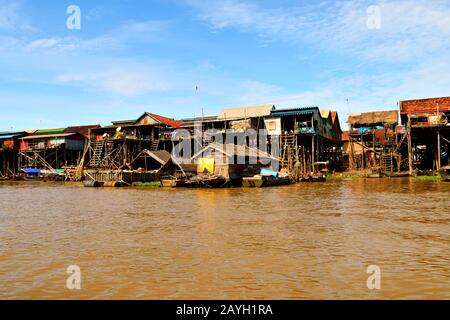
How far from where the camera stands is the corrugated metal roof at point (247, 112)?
45.7m

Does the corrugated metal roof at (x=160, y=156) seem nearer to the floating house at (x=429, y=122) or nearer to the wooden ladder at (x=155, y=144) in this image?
the wooden ladder at (x=155, y=144)

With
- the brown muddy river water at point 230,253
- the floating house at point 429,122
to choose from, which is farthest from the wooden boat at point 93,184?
the floating house at point 429,122

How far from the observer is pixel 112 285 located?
7.20 m

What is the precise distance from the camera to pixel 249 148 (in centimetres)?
4044

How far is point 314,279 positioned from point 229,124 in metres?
39.1

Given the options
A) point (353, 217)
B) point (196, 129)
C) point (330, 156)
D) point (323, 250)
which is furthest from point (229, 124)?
point (323, 250)

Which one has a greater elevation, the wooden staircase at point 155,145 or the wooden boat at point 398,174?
the wooden staircase at point 155,145

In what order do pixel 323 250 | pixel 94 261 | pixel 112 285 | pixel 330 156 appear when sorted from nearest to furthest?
pixel 112 285 → pixel 94 261 → pixel 323 250 → pixel 330 156

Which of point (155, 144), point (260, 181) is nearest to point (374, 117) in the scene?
point (260, 181)

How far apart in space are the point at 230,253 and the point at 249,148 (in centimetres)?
3133

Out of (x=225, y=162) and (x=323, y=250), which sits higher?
(x=225, y=162)

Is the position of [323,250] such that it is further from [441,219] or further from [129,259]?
[441,219]

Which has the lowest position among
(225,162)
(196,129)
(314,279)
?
(314,279)

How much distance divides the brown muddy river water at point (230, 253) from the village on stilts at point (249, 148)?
17399 mm
